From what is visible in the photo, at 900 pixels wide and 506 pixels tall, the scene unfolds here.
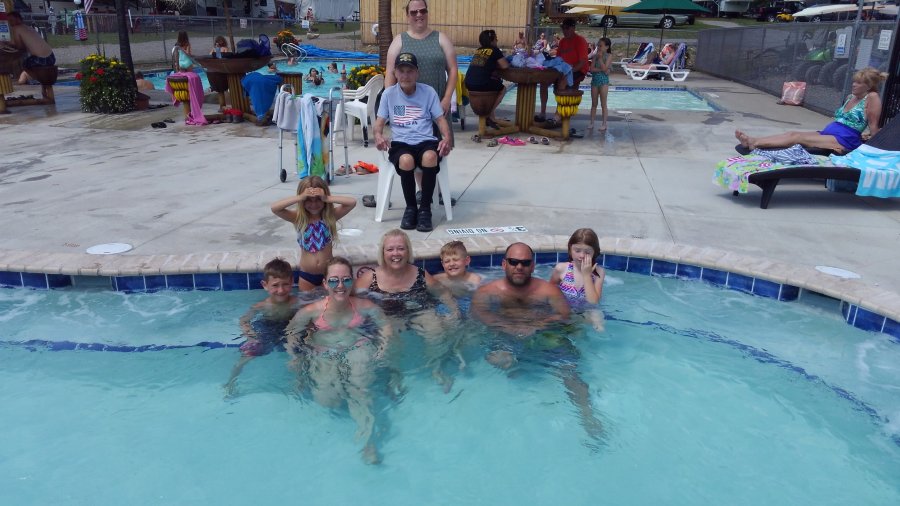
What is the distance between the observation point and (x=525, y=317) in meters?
4.09

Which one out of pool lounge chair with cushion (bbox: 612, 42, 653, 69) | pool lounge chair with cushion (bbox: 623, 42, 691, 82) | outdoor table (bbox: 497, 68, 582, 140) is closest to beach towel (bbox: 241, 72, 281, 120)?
outdoor table (bbox: 497, 68, 582, 140)

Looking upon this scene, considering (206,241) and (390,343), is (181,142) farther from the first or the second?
(390,343)

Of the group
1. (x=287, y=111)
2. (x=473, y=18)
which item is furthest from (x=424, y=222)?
(x=473, y=18)

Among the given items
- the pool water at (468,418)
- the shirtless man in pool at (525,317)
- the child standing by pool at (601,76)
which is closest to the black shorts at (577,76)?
the child standing by pool at (601,76)

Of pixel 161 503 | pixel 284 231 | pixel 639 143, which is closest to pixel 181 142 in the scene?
pixel 284 231

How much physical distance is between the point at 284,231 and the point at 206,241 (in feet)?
1.90

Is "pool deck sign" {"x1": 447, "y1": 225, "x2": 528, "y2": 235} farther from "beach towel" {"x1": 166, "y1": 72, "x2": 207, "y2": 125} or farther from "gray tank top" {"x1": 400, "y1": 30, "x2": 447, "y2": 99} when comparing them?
"beach towel" {"x1": 166, "y1": 72, "x2": 207, "y2": 125}

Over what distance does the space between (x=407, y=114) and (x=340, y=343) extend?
88.4 inches

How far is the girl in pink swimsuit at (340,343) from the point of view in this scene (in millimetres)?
3541

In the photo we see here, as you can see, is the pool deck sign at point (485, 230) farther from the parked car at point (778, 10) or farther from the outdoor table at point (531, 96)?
the parked car at point (778, 10)

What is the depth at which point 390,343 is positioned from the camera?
12.9 ft

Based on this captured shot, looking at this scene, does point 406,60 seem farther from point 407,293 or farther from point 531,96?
point 531,96

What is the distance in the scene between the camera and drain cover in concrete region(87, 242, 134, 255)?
4621mm

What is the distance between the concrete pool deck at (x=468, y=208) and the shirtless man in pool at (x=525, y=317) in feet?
2.44
